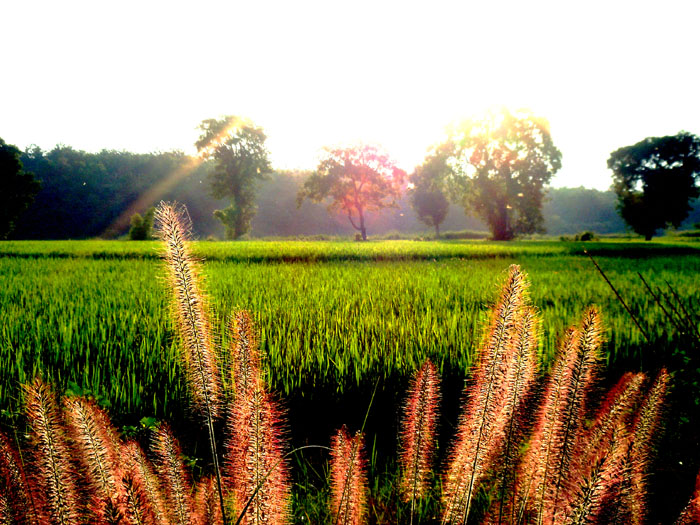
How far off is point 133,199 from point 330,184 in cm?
3717

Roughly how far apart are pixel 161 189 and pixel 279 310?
7069cm

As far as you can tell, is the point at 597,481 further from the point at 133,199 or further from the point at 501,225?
the point at 133,199

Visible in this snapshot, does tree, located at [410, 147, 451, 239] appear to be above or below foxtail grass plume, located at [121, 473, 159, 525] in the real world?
above

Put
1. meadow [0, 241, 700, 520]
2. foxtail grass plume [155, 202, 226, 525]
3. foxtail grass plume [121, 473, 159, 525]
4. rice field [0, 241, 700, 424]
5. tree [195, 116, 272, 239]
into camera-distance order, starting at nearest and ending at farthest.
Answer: foxtail grass plume [121, 473, 159, 525] → foxtail grass plume [155, 202, 226, 525] → meadow [0, 241, 700, 520] → rice field [0, 241, 700, 424] → tree [195, 116, 272, 239]

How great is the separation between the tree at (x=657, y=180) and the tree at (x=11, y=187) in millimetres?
55121

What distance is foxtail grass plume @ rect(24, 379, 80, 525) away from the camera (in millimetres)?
656

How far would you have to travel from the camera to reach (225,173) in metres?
48.4

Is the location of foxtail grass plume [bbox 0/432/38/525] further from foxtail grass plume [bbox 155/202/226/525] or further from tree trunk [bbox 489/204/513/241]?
tree trunk [bbox 489/204/513/241]

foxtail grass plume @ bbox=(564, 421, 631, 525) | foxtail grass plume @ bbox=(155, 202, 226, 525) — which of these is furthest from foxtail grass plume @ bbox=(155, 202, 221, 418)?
foxtail grass plume @ bbox=(564, 421, 631, 525)

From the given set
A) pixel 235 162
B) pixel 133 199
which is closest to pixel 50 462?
pixel 235 162

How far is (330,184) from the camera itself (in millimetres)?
41500

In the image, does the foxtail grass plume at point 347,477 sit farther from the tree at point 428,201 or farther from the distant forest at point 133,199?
the distant forest at point 133,199

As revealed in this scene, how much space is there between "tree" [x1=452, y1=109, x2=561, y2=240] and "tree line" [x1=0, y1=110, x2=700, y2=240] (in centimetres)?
8

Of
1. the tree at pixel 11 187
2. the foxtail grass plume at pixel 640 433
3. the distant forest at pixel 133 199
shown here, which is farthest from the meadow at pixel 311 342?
the distant forest at pixel 133 199
